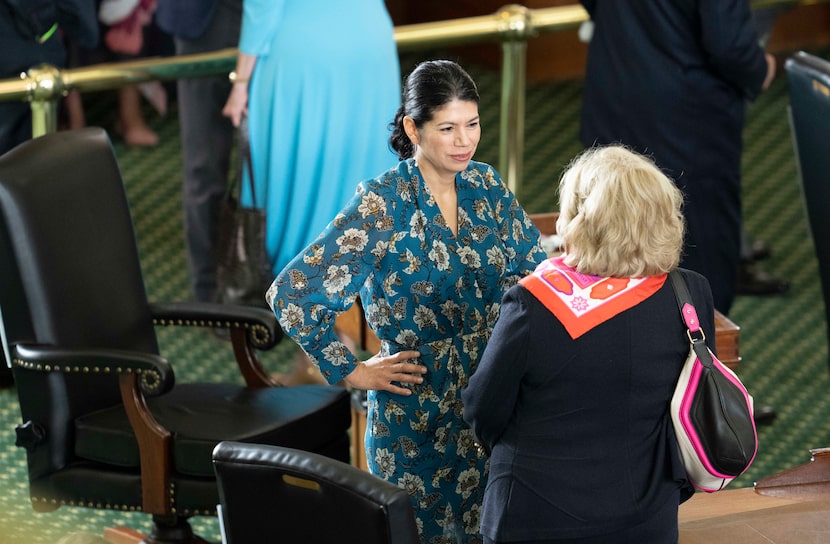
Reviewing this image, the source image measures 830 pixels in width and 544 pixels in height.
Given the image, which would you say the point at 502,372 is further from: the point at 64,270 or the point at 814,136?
the point at 814,136

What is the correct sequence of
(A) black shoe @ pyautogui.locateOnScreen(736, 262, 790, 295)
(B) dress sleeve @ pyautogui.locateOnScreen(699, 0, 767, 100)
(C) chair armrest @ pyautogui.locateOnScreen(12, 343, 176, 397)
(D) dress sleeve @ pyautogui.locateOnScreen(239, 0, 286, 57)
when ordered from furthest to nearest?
(A) black shoe @ pyautogui.locateOnScreen(736, 262, 790, 295) → (B) dress sleeve @ pyautogui.locateOnScreen(699, 0, 767, 100) → (D) dress sleeve @ pyautogui.locateOnScreen(239, 0, 286, 57) → (C) chair armrest @ pyautogui.locateOnScreen(12, 343, 176, 397)

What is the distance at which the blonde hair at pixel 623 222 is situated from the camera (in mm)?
2057

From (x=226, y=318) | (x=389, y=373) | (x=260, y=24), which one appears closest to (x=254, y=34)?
(x=260, y=24)

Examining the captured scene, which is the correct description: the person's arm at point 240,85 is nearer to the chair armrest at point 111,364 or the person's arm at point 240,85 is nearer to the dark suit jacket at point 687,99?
the dark suit jacket at point 687,99

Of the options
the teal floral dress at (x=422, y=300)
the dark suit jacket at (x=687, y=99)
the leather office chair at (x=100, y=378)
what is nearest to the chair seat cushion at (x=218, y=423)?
the leather office chair at (x=100, y=378)

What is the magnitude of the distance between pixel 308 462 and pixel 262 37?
5.96ft

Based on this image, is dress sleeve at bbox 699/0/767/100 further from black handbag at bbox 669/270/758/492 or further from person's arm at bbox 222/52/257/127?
black handbag at bbox 669/270/758/492

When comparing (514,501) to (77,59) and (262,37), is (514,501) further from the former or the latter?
(77,59)

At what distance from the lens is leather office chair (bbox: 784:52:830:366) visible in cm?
351

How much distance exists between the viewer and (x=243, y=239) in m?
4.03

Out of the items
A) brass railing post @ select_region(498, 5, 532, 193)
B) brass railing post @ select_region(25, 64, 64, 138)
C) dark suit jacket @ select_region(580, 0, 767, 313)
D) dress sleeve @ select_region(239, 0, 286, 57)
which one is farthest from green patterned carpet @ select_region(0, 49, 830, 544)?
dress sleeve @ select_region(239, 0, 286, 57)

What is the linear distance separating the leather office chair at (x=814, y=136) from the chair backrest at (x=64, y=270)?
1.82 m

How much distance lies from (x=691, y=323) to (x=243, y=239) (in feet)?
7.08

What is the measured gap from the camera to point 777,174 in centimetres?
610
